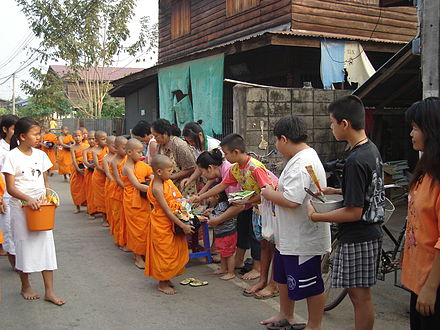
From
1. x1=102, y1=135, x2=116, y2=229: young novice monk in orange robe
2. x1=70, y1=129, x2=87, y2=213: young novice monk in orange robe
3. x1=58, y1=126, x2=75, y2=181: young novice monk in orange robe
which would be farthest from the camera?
x1=58, y1=126, x2=75, y2=181: young novice monk in orange robe

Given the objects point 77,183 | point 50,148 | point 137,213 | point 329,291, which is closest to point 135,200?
point 137,213

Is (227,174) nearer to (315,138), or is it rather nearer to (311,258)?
(311,258)

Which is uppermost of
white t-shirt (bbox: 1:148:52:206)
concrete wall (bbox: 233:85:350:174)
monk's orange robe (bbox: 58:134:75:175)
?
concrete wall (bbox: 233:85:350:174)

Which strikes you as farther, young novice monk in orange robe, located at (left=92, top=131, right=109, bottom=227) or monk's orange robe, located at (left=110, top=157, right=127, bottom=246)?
young novice monk in orange robe, located at (left=92, top=131, right=109, bottom=227)

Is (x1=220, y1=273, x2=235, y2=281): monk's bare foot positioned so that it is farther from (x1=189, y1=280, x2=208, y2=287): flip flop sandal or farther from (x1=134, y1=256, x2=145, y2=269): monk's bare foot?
(x1=134, y1=256, x2=145, y2=269): monk's bare foot

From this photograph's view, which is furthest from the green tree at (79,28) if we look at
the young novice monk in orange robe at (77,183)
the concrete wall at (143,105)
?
the young novice monk in orange robe at (77,183)

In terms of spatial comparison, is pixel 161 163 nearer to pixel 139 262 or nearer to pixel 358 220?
pixel 139 262

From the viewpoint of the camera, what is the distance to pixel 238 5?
12.4 meters

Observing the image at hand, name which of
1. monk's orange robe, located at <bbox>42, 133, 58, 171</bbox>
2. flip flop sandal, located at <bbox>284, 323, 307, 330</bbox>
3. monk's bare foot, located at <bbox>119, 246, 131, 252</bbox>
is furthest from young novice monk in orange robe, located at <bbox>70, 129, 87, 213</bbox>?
flip flop sandal, located at <bbox>284, 323, 307, 330</bbox>

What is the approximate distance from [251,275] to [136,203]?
173 cm

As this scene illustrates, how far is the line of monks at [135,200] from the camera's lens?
4.61 metres

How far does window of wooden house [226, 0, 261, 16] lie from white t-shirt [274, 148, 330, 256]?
922 cm

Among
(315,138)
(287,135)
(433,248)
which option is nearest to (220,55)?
(315,138)

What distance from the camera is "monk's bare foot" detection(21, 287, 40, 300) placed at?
4.47 meters
